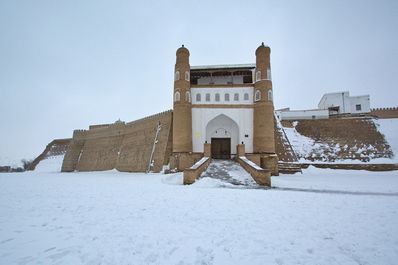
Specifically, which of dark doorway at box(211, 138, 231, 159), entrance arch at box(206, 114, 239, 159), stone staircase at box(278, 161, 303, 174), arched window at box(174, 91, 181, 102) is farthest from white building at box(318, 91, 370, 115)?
arched window at box(174, 91, 181, 102)

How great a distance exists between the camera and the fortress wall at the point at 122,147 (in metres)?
21.2

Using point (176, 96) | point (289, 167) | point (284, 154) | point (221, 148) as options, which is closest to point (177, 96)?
point (176, 96)

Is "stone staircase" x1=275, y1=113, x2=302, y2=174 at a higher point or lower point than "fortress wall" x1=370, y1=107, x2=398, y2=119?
lower

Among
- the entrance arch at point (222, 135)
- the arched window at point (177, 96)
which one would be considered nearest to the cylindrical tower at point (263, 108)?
the entrance arch at point (222, 135)

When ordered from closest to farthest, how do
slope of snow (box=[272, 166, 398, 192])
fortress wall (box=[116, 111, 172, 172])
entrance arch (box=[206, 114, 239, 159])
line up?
slope of snow (box=[272, 166, 398, 192])
fortress wall (box=[116, 111, 172, 172])
entrance arch (box=[206, 114, 239, 159])

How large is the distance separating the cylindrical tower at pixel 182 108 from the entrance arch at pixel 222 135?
248 cm

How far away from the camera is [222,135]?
21.2 metres

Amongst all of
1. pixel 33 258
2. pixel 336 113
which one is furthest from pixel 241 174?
pixel 336 113

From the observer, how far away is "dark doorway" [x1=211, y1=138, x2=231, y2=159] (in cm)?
2103

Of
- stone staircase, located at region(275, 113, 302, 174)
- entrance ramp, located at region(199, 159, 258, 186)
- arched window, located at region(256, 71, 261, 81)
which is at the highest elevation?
arched window, located at region(256, 71, 261, 81)

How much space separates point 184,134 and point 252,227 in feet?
48.7

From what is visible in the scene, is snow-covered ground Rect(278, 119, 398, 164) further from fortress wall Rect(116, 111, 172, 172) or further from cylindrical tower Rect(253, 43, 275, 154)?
fortress wall Rect(116, 111, 172, 172)

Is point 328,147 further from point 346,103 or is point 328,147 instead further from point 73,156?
point 73,156

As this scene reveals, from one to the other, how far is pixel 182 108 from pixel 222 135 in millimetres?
4623
